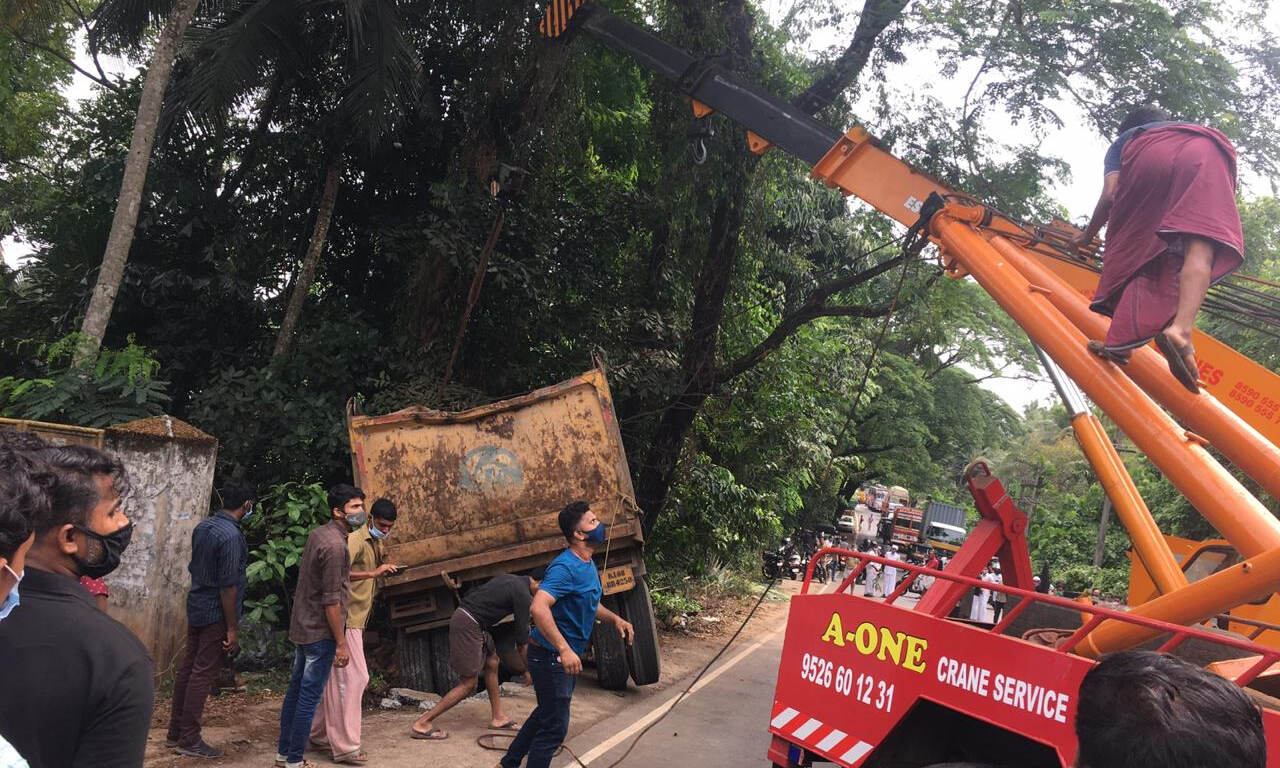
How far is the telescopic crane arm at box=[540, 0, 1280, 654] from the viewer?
13.1 ft

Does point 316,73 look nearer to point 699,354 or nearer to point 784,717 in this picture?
point 699,354

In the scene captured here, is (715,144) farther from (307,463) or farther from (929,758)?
(929,758)

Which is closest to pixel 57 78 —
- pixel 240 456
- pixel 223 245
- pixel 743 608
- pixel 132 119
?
pixel 132 119

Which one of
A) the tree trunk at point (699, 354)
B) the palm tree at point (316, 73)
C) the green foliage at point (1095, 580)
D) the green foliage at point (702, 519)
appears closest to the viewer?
the palm tree at point (316, 73)

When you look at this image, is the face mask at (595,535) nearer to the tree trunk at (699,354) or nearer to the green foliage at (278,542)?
the green foliage at (278,542)

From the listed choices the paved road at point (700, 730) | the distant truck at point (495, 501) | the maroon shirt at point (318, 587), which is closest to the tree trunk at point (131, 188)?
the distant truck at point (495, 501)

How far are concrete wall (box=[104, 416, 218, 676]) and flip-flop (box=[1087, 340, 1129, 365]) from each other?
22.1 ft

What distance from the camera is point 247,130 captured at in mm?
13195

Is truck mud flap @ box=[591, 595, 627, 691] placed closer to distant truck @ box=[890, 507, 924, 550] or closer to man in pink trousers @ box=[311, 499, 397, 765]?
man in pink trousers @ box=[311, 499, 397, 765]

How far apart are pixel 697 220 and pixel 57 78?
16.4 m

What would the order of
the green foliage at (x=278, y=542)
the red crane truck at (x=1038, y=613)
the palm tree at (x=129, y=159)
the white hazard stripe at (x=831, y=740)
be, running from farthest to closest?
the palm tree at (x=129, y=159) → the green foliage at (x=278, y=542) → the white hazard stripe at (x=831, y=740) → the red crane truck at (x=1038, y=613)

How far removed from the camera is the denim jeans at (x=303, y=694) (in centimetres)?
567

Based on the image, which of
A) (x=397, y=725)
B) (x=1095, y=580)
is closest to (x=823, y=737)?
(x=397, y=725)

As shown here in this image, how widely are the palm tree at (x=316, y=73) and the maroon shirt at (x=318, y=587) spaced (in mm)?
6022
